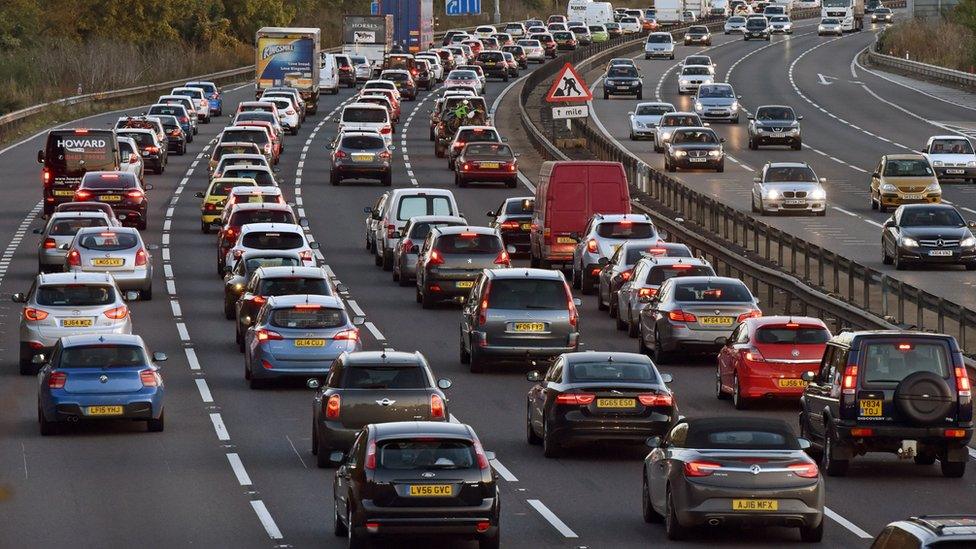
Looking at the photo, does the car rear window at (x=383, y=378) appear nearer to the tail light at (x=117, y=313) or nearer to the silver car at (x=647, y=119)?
the tail light at (x=117, y=313)

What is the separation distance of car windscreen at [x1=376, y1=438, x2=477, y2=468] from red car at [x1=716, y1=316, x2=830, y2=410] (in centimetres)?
1047

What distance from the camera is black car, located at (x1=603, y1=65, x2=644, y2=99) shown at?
95125mm

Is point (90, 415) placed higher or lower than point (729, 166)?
higher

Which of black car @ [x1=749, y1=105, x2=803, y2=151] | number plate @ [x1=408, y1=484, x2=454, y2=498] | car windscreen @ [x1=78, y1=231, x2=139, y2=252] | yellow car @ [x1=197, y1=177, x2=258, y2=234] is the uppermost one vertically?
number plate @ [x1=408, y1=484, x2=454, y2=498]

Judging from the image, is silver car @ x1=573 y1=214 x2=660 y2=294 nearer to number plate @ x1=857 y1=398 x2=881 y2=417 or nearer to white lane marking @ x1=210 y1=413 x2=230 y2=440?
white lane marking @ x1=210 y1=413 x2=230 y2=440

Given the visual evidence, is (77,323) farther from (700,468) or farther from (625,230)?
(700,468)

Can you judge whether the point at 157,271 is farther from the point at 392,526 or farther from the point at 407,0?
the point at 407,0

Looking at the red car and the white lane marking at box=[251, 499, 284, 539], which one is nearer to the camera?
the white lane marking at box=[251, 499, 284, 539]

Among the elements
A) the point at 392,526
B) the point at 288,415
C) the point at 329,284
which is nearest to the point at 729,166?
the point at 329,284

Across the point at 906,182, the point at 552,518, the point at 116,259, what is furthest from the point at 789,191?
the point at 552,518

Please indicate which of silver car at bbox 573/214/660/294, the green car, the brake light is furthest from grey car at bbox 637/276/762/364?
the green car

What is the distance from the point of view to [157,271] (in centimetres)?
4697

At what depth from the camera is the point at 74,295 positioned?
3294 cm

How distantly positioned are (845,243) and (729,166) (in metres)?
19.3
